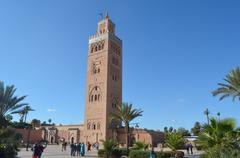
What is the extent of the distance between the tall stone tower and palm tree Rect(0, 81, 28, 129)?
2485 centimetres

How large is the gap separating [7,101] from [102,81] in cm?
2825

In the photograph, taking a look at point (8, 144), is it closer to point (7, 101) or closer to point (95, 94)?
point (7, 101)

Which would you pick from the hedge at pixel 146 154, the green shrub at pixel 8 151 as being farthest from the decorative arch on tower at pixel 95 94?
the green shrub at pixel 8 151

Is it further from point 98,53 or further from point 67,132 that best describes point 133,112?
point 67,132

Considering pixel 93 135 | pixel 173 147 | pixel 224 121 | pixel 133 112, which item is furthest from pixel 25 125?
pixel 224 121

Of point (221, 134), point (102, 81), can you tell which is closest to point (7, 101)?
point (221, 134)

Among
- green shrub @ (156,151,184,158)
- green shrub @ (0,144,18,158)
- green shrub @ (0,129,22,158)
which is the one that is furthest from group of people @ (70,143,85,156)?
green shrub @ (156,151,184,158)

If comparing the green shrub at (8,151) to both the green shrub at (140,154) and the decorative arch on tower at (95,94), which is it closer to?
the green shrub at (140,154)

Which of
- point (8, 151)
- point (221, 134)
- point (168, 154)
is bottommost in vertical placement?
point (168, 154)

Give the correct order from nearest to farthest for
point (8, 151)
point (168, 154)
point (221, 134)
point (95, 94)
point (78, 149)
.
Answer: point (221, 134) → point (8, 151) → point (168, 154) → point (78, 149) → point (95, 94)

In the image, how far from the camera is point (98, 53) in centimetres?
5734

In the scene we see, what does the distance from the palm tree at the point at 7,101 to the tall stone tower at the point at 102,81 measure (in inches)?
978

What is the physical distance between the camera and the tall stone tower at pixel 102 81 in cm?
5241

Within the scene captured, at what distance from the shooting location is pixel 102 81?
54.3 m
